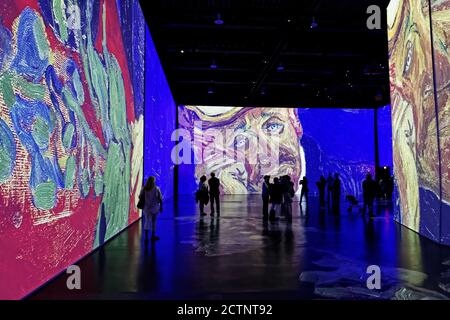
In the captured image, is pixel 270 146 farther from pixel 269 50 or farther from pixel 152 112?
pixel 152 112

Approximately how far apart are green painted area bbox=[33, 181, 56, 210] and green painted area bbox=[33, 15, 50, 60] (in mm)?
1495

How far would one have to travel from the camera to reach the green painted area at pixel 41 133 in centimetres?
419

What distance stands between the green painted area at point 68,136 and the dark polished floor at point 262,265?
175cm

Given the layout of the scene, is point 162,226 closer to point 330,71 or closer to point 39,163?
point 39,163

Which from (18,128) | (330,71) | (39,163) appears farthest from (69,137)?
(330,71)

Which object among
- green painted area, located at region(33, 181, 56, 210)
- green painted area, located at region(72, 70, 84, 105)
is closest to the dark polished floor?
green painted area, located at region(33, 181, 56, 210)

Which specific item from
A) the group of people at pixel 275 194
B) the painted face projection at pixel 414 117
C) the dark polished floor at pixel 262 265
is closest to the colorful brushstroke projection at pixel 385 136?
the painted face projection at pixel 414 117

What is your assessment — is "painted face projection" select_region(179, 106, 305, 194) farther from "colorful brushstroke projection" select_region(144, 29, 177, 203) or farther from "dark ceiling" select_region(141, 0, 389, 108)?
"colorful brushstroke projection" select_region(144, 29, 177, 203)

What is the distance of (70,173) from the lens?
5238mm

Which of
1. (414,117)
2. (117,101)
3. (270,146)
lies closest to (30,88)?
(117,101)

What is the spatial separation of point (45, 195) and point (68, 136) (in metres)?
1.06

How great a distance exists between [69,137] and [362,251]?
510 cm

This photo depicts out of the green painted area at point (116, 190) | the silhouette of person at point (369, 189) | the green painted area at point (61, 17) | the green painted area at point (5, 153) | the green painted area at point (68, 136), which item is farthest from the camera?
the silhouette of person at point (369, 189)

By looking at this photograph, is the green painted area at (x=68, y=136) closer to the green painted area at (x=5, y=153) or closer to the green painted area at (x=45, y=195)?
the green painted area at (x=45, y=195)
